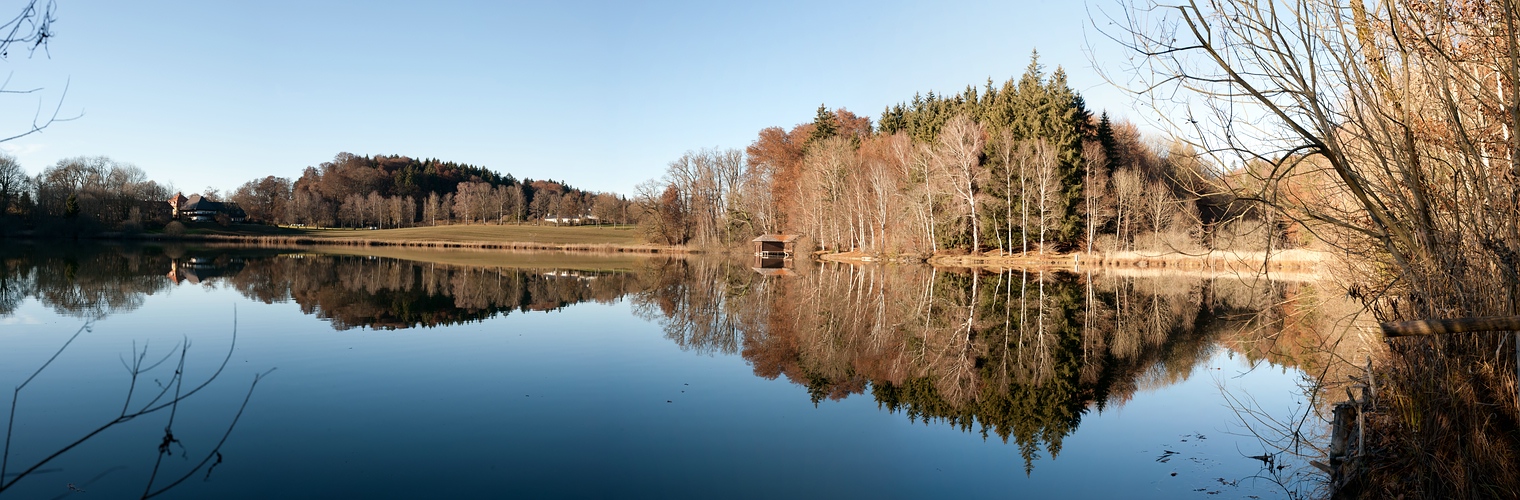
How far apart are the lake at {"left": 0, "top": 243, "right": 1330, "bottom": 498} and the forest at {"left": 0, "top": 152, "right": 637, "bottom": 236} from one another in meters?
55.2

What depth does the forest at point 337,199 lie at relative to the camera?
60.3 metres

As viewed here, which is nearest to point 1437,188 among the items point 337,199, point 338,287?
point 338,287

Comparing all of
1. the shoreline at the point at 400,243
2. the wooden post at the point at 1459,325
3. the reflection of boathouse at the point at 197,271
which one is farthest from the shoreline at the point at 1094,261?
the wooden post at the point at 1459,325

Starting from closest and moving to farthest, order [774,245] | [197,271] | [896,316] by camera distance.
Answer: [896,316] < [197,271] < [774,245]

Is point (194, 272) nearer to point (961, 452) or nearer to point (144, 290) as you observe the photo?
point (144, 290)

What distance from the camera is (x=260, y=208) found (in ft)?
339

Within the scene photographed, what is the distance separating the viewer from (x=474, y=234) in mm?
80812

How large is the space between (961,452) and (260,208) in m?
119

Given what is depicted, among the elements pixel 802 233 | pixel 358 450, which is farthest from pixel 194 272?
pixel 802 233

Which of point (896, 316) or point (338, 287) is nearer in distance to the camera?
point (896, 316)

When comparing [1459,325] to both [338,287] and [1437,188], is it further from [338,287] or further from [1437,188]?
[338,287]

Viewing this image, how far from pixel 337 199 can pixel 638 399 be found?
114914mm

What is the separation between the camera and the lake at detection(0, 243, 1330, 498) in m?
6.13

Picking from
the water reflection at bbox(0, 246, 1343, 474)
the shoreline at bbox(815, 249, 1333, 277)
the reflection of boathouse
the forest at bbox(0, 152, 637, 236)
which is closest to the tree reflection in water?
the water reflection at bbox(0, 246, 1343, 474)
